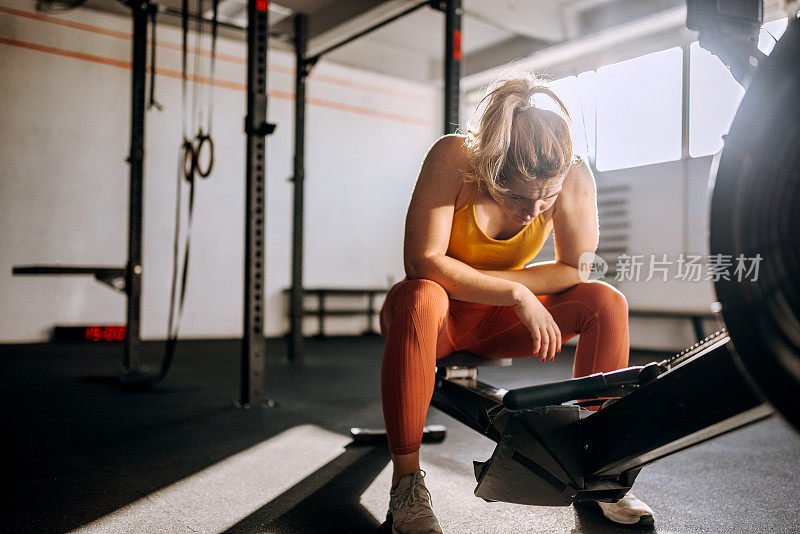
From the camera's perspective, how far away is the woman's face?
121 centimetres

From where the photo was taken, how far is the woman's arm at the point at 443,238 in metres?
1.24

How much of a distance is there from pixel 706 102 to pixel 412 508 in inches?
181

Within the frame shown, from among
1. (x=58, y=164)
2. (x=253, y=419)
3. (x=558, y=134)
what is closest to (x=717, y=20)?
(x=558, y=134)

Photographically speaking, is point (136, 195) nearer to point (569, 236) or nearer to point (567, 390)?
point (569, 236)

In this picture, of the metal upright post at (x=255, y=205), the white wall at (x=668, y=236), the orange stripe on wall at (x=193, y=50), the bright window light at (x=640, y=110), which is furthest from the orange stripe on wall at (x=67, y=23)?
the white wall at (x=668, y=236)

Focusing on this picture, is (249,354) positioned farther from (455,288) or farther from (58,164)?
(58,164)

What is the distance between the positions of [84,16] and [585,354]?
19.0 ft

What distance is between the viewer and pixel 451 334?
1401 millimetres

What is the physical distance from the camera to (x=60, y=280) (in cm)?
548

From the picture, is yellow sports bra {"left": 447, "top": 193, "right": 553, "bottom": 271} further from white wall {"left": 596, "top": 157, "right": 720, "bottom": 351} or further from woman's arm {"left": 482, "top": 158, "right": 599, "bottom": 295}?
white wall {"left": 596, "top": 157, "right": 720, "bottom": 351}

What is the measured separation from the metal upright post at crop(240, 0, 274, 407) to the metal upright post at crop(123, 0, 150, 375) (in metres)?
1.28

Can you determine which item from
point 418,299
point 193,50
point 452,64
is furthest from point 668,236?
point 193,50

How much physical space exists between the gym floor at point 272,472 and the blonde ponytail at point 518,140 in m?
0.61

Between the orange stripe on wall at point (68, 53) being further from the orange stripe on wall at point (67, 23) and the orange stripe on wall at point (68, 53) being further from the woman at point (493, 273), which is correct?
the woman at point (493, 273)
